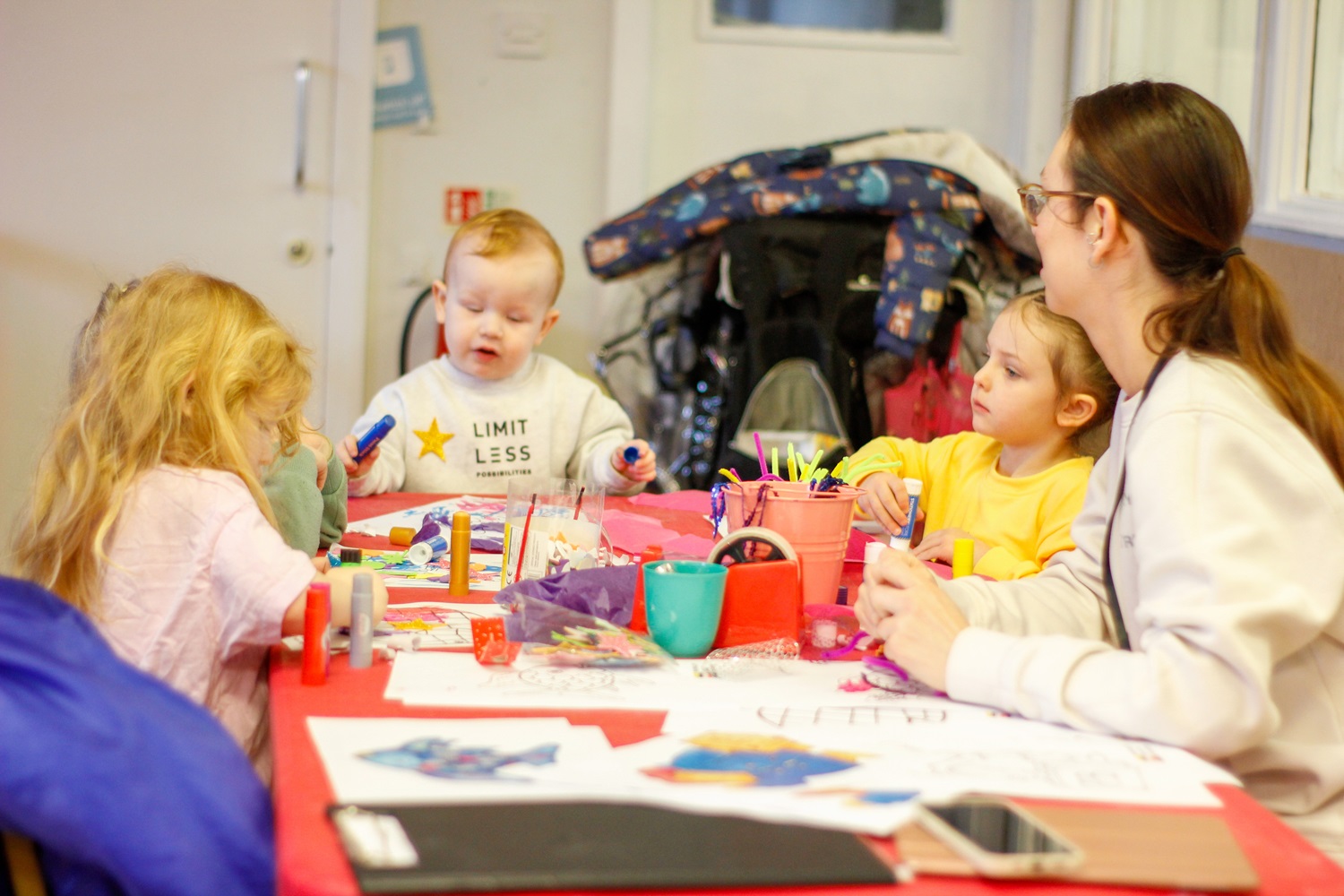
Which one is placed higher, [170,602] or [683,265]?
[683,265]

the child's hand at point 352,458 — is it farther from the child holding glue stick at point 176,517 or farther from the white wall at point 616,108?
the white wall at point 616,108

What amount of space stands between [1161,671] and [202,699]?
0.84 metres

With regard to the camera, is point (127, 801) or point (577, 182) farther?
point (577, 182)

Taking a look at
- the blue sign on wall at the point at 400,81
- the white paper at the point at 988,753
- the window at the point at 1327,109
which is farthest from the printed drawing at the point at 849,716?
the blue sign on wall at the point at 400,81

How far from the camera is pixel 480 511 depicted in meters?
1.88

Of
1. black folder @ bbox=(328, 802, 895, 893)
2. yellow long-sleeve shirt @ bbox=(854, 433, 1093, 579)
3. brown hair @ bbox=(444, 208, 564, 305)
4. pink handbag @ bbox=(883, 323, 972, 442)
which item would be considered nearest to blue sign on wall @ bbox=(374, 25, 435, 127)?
brown hair @ bbox=(444, 208, 564, 305)

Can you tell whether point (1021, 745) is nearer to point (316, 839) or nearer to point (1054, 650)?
point (1054, 650)

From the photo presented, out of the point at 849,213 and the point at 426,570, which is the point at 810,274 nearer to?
the point at 849,213

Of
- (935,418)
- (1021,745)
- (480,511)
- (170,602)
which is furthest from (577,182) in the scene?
(1021,745)

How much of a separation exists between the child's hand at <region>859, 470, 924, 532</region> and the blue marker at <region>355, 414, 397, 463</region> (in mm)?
692

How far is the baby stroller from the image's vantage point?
10.1 feet

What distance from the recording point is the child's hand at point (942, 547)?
64.6 inches

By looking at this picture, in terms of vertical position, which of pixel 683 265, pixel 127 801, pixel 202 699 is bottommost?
pixel 202 699

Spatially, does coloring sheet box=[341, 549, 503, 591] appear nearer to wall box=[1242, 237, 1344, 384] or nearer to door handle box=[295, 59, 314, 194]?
wall box=[1242, 237, 1344, 384]
